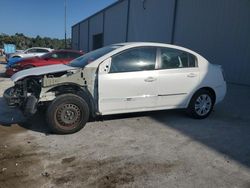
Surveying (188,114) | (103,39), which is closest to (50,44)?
(103,39)

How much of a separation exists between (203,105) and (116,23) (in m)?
21.0

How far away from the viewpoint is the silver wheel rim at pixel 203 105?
6152mm

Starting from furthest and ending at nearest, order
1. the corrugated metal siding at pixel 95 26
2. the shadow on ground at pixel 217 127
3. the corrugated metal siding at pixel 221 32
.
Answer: the corrugated metal siding at pixel 95 26
the corrugated metal siding at pixel 221 32
the shadow on ground at pixel 217 127

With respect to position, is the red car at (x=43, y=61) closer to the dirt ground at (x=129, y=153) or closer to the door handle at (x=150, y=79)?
the dirt ground at (x=129, y=153)

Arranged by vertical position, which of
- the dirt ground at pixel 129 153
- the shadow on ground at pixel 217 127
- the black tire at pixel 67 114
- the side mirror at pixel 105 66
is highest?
the side mirror at pixel 105 66

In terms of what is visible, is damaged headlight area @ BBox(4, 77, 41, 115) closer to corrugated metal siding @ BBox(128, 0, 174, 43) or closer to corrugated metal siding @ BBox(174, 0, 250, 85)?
corrugated metal siding @ BBox(174, 0, 250, 85)

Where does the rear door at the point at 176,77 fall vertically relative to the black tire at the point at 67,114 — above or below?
above

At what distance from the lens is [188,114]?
20.6ft

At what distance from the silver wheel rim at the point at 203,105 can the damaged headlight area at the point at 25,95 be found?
133 inches

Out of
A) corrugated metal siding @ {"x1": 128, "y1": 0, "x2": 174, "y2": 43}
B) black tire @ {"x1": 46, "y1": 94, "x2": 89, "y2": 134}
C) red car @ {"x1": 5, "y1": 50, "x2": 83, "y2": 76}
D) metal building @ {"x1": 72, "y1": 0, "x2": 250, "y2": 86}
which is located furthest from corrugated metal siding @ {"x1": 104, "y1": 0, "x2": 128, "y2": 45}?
black tire @ {"x1": 46, "y1": 94, "x2": 89, "y2": 134}

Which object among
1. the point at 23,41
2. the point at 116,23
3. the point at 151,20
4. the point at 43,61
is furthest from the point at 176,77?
the point at 23,41

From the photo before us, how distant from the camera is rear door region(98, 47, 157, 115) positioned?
518cm

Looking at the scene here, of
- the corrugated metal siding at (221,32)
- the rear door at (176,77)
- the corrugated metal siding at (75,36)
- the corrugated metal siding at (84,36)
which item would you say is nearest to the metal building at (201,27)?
the corrugated metal siding at (221,32)

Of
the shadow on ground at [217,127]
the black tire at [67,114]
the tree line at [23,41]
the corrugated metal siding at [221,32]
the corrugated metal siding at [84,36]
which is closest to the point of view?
the shadow on ground at [217,127]
